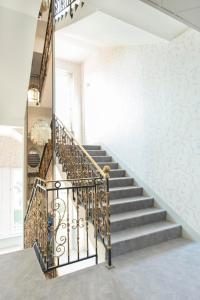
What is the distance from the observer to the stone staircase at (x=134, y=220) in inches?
130

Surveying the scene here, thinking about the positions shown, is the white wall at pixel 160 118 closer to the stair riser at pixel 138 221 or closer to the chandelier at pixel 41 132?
the stair riser at pixel 138 221

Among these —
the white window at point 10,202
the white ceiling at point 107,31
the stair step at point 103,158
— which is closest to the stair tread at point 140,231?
the stair step at point 103,158

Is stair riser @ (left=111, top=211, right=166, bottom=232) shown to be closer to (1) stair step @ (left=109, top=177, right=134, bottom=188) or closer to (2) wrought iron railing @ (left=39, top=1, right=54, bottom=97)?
(1) stair step @ (left=109, top=177, right=134, bottom=188)

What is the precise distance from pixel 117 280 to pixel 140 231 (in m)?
1.16

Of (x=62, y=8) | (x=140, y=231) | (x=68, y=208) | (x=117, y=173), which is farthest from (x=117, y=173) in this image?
(x=62, y=8)

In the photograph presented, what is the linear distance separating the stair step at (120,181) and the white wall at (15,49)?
8.15 feet

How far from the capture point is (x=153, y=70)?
4.57 meters

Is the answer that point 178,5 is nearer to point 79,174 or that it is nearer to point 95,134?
point 79,174

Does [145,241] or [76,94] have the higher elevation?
[76,94]

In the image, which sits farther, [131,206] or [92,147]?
[92,147]

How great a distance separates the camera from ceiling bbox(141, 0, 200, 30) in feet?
7.13

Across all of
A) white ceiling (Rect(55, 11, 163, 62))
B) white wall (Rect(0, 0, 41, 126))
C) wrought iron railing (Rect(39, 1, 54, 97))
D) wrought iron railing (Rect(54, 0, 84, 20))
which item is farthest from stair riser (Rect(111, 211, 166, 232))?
wrought iron railing (Rect(39, 1, 54, 97))

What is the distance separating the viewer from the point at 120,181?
192 inches

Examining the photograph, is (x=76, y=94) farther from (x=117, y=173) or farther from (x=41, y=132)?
(x=117, y=173)
